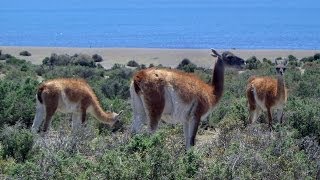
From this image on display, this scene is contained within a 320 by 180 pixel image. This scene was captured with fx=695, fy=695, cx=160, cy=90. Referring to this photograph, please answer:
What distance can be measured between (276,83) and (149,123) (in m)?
4.41

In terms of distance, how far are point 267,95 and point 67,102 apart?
3.82 meters

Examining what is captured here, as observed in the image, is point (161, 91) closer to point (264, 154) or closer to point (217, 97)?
point (217, 97)

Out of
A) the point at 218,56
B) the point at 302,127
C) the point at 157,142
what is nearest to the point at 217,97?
the point at 218,56

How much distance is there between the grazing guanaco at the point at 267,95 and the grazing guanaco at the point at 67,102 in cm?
272

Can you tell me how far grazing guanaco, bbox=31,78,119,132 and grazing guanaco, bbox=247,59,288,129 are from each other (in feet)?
8.92

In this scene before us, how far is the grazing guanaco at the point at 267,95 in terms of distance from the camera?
13219 mm

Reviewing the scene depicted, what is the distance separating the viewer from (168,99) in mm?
9781

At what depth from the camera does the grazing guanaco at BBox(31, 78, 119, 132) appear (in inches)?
479

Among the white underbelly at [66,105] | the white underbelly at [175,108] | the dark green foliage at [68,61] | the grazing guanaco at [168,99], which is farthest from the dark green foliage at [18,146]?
the dark green foliage at [68,61]

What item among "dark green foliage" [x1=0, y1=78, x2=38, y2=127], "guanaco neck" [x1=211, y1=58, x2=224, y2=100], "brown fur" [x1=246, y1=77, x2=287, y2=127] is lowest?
"dark green foliage" [x1=0, y1=78, x2=38, y2=127]

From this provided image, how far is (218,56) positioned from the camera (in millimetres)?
10969

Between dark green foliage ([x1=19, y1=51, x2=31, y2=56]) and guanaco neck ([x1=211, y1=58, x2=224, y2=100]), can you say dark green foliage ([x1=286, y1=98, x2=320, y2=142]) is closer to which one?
guanaco neck ([x1=211, y1=58, x2=224, y2=100])

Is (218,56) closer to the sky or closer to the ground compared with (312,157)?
closer to the sky

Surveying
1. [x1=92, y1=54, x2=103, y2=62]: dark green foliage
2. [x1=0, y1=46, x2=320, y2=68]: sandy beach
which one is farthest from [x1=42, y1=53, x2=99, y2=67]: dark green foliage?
[x1=92, y1=54, x2=103, y2=62]: dark green foliage
